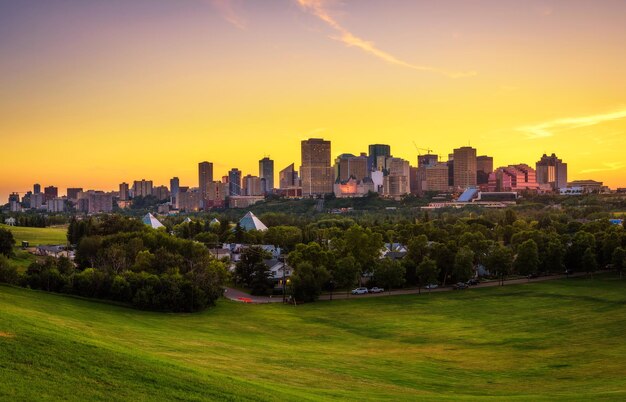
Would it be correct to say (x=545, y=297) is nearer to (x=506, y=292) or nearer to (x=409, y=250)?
(x=506, y=292)

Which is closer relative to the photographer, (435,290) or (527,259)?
(435,290)

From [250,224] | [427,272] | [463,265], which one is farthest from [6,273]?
[250,224]

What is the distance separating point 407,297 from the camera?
221 feet

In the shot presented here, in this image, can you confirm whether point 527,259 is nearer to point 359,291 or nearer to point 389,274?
point 389,274

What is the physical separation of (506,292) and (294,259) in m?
26.8

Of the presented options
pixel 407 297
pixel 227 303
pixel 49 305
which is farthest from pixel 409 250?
pixel 49 305

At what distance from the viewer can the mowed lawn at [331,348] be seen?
19.3 meters

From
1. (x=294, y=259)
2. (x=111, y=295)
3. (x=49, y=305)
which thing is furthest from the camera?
(x=294, y=259)

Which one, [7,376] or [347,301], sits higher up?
[7,376]

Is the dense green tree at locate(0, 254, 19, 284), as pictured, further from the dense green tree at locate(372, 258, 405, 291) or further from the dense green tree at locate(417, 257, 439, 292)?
the dense green tree at locate(417, 257, 439, 292)

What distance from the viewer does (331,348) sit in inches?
1564

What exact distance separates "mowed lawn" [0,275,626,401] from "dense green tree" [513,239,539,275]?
348 inches

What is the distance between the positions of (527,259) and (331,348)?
4694 centimetres

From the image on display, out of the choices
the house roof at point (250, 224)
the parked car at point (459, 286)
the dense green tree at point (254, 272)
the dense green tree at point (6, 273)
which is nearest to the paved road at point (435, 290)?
the parked car at point (459, 286)
